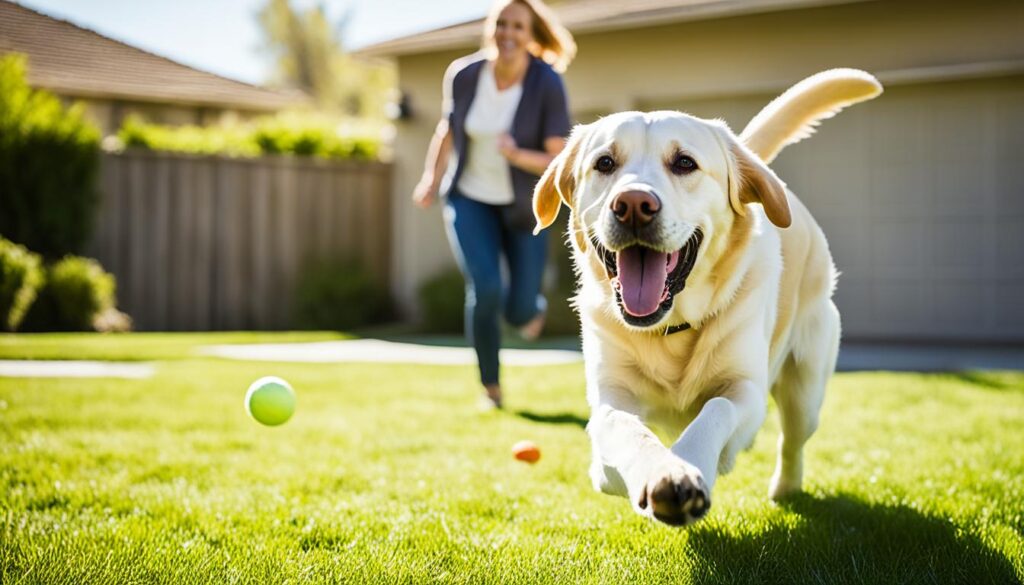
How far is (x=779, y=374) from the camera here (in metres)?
3.68

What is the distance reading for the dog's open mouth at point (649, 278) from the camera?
111 inches

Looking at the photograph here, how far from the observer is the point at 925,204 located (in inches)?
405

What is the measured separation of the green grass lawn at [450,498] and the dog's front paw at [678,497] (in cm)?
51

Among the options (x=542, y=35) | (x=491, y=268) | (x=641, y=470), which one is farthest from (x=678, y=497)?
(x=542, y=35)

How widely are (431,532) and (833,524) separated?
1.35 m

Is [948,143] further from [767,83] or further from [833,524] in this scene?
[833,524]

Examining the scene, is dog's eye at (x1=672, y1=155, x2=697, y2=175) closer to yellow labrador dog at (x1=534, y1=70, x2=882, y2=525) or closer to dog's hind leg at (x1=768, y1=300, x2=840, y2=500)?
yellow labrador dog at (x1=534, y1=70, x2=882, y2=525)

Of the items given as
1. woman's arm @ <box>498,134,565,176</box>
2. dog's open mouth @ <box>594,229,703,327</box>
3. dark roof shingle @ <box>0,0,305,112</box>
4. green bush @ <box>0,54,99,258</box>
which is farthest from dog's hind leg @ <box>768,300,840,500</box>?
green bush @ <box>0,54,99,258</box>

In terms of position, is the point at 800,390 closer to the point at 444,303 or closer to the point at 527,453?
the point at 527,453

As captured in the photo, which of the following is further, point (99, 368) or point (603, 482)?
point (99, 368)

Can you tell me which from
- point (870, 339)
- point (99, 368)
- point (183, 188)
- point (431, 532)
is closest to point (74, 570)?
point (431, 532)

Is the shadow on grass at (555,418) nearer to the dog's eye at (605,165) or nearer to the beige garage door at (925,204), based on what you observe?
the dog's eye at (605,165)

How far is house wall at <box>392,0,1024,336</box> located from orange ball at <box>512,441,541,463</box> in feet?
24.0

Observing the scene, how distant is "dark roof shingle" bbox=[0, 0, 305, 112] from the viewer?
4.93 m
